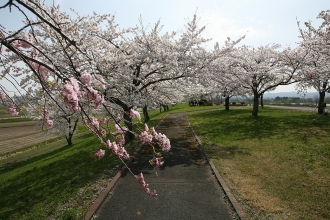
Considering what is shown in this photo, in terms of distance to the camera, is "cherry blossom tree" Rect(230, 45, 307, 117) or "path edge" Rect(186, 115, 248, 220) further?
"cherry blossom tree" Rect(230, 45, 307, 117)

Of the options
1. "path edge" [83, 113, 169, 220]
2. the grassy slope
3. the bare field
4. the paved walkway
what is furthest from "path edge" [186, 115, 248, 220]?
the bare field

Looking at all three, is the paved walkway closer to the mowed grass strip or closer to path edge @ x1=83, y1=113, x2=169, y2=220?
path edge @ x1=83, y1=113, x2=169, y2=220

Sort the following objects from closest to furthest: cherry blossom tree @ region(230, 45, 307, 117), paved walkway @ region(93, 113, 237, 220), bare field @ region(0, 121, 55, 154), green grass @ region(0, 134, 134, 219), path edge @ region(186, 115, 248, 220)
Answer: path edge @ region(186, 115, 248, 220), paved walkway @ region(93, 113, 237, 220), green grass @ region(0, 134, 134, 219), cherry blossom tree @ region(230, 45, 307, 117), bare field @ region(0, 121, 55, 154)

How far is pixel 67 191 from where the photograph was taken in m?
6.54

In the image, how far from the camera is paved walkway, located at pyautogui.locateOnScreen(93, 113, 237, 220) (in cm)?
490

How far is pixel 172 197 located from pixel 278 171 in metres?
4.11

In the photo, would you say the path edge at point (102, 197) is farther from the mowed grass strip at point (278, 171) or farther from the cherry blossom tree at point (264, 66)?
the cherry blossom tree at point (264, 66)

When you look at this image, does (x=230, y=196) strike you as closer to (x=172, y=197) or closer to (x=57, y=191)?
(x=172, y=197)

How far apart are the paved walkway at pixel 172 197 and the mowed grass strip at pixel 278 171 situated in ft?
2.07

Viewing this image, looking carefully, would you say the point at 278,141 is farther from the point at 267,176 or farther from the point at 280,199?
the point at 280,199

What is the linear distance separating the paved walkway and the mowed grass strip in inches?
24.9

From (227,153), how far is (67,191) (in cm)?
695

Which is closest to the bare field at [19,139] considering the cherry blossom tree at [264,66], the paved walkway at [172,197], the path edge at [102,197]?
the path edge at [102,197]

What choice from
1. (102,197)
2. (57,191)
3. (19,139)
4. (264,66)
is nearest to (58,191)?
(57,191)
